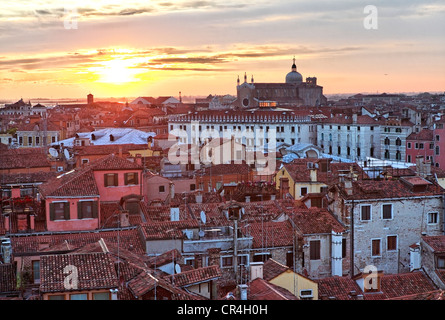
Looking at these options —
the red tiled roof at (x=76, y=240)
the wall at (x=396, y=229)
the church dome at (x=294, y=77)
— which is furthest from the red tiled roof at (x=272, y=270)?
the church dome at (x=294, y=77)

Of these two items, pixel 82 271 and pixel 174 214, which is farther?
pixel 174 214

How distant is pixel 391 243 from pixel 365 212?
0.46 m

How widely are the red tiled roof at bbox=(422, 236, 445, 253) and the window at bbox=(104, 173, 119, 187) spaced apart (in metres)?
3.35

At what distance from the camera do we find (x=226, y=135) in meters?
26.8

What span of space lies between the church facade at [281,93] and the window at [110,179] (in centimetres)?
2610

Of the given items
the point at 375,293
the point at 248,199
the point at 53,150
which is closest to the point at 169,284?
the point at 375,293

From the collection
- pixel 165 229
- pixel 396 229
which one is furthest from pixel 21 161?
pixel 396 229

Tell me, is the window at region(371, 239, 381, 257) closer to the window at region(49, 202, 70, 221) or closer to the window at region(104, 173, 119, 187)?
the window at region(104, 173, 119, 187)

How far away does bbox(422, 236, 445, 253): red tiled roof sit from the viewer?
575cm

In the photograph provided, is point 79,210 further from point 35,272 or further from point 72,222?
point 35,272

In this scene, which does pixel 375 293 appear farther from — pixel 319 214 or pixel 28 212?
pixel 28 212

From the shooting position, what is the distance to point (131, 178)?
24.2 feet
